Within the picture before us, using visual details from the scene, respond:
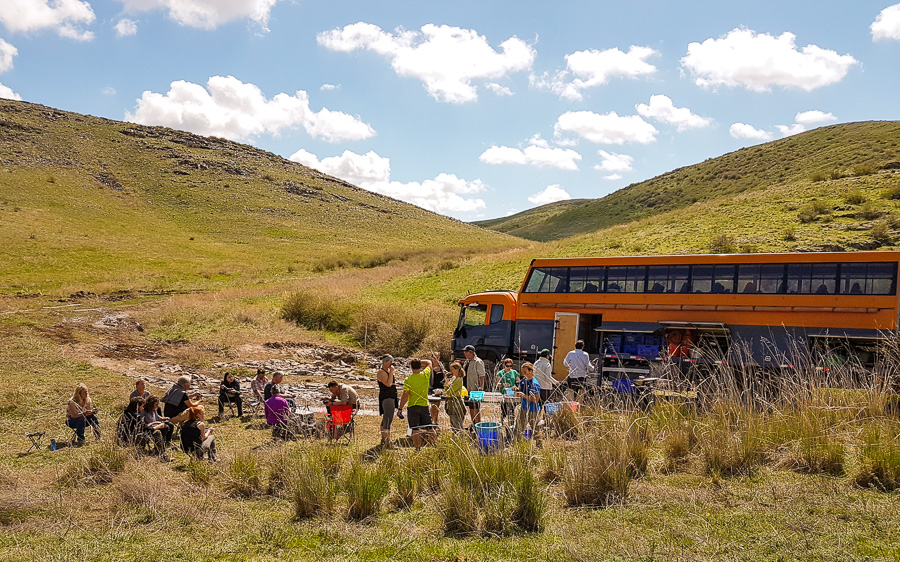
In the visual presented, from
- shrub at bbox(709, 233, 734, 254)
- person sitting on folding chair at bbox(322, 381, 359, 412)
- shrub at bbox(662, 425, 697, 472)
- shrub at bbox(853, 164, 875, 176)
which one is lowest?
person sitting on folding chair at bbox(322, 381, 359, 412)

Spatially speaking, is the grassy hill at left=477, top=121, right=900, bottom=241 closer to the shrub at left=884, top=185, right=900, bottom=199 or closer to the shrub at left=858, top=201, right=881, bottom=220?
the shrub at left=884, top=185, right=900, bottom=199

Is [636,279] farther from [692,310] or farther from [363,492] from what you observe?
[363,492]

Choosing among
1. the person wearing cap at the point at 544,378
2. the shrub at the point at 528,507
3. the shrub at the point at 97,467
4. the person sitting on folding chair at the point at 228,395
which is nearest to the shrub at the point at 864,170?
the person wearing cap at the point at 544,378

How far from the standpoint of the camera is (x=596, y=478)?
7.21 meters

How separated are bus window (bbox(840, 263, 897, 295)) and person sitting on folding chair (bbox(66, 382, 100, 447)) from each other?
52.9 ft

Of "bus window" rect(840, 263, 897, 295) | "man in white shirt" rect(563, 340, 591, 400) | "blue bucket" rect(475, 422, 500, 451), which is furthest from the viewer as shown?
"bus window" rect(840, 263, 897, 295)

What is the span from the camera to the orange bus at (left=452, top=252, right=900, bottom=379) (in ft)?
46.8

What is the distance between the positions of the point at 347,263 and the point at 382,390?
52779 mm

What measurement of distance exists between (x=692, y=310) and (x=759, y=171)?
76.8 m

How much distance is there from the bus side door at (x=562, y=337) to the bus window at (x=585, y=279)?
32.1 inches

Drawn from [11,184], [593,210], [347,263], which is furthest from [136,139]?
[593,210]

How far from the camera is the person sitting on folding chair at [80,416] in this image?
11.6 metres

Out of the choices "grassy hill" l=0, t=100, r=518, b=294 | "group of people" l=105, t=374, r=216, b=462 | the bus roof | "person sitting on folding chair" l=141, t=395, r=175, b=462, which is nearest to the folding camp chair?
"group of people" l=105, t=374, r=216, b=462

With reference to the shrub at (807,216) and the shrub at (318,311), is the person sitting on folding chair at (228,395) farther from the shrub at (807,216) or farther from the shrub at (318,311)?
the shrub at (807,216)
